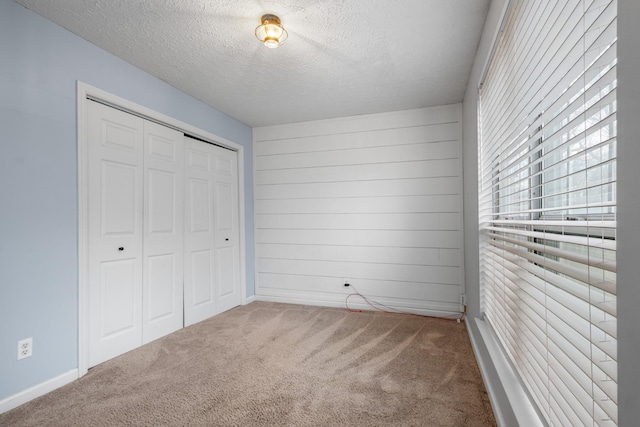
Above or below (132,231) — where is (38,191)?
above

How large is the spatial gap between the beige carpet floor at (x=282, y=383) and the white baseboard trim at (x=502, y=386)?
0.11m

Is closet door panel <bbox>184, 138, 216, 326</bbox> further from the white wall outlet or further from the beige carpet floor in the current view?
the white wall outlet

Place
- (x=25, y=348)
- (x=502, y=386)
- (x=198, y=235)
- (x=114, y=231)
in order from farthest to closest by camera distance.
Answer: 1. (x=198, y=235)
2. (x=114, y=231)
3. (x=25, y=348)
4. (x=502, y=386)

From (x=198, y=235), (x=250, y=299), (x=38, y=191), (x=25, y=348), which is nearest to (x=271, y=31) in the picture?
(x=38, y=191)

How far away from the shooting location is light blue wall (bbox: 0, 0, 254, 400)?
1812 mm

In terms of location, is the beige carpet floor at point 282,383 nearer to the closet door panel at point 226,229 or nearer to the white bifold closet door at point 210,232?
the white bifold closet door at point 210,232

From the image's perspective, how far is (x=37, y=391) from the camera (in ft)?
6.34

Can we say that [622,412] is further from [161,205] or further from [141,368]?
[161,205]

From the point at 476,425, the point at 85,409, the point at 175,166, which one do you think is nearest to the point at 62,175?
the point at 175,166

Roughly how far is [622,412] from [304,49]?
2.49 meters

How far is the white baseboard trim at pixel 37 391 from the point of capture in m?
1.79

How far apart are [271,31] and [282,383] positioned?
7.70ft

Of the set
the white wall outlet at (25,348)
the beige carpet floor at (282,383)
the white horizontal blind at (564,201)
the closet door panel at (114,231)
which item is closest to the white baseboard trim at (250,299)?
the beige carpet floor at (282,383)

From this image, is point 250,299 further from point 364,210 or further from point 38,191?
point 38,191
